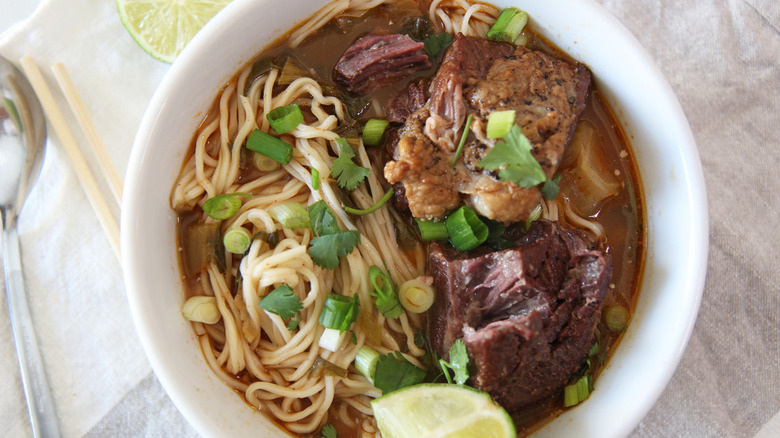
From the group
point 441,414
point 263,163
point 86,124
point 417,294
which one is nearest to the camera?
point 441,414

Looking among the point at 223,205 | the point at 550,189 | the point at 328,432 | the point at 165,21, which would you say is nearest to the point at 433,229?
the point at 550,189

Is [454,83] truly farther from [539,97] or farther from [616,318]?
[616,318]

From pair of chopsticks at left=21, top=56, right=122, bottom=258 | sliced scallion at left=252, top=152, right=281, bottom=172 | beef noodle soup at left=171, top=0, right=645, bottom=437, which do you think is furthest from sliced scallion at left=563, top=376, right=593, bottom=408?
pair of chopsticks at left=21, top=56, right=122, bottom=258

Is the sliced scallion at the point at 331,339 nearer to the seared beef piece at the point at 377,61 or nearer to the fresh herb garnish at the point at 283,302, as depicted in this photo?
the fresh herb garnish at the point at 283,302

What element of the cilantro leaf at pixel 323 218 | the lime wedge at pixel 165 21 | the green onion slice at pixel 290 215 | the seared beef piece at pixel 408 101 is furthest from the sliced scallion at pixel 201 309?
the lime wedge at pixel 165 21

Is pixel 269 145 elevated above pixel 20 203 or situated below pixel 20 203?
above

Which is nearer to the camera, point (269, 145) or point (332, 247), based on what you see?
point (332, 247)

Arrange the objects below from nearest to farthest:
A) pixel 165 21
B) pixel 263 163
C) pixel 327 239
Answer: pixel 327 239 → pixel 263 163 → pixel 165 21

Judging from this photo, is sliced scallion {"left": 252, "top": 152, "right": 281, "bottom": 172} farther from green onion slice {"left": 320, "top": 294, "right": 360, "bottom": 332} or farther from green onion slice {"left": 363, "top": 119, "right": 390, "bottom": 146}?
green onion slice {"left": 320, "top": 294, "right": 360, "bottom": 332}

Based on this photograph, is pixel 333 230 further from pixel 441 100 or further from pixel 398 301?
pixel 441 100
